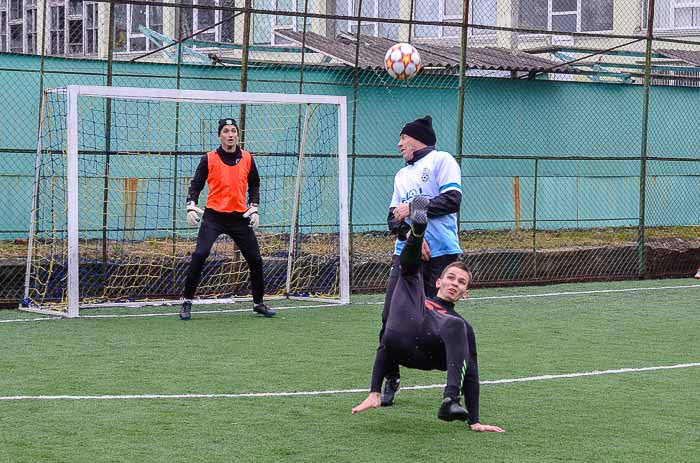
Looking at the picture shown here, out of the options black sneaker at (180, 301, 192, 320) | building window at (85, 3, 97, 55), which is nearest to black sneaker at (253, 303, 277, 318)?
black sneaker at (180, 301, 192, 320)

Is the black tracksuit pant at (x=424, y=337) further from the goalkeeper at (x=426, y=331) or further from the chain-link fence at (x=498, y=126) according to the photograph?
the chain-link fence at (x=498, y=126)

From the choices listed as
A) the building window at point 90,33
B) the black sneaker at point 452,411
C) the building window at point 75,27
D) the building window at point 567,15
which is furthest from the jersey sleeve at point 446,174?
the building window at point 567,15

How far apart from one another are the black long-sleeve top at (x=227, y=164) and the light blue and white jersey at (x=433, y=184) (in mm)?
4342

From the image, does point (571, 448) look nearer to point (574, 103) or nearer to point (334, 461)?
point (334, 461)

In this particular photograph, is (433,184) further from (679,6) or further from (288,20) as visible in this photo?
(288,20)

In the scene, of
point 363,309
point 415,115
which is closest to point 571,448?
point 363,309

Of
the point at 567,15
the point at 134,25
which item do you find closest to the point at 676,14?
the point at 567,15

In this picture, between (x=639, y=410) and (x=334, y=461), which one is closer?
(x=334, y=461)

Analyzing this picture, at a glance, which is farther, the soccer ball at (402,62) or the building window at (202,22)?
the building window at (202,22)

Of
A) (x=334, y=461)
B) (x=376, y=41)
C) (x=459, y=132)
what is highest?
(x=376, y=41)

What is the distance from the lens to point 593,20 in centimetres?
2795

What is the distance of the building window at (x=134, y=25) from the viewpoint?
97.6 ft

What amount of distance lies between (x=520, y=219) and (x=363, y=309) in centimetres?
748

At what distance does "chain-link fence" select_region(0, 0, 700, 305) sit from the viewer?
53.9 ft
